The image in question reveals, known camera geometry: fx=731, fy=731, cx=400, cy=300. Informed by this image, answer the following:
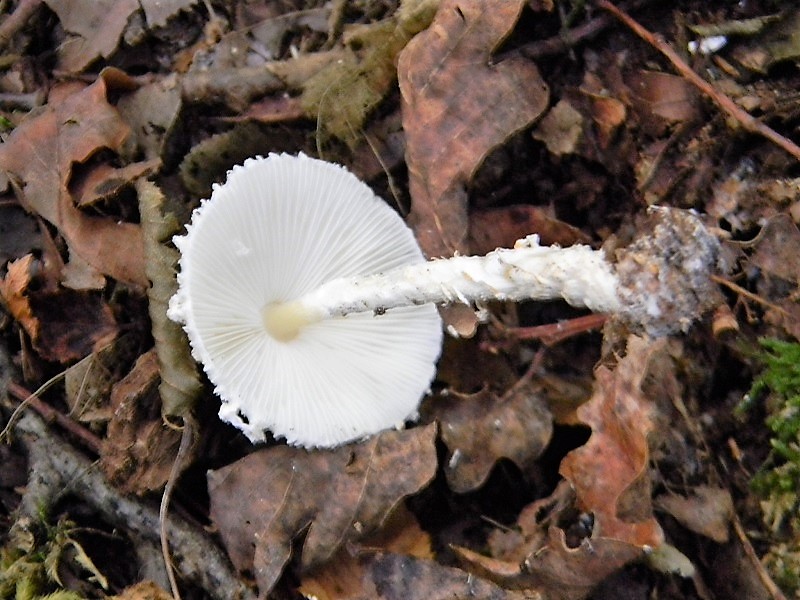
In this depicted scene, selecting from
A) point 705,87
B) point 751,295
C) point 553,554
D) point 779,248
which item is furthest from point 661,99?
point 553,554

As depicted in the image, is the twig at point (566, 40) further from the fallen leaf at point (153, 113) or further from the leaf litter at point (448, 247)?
the fallen leaf at point (153, 113)

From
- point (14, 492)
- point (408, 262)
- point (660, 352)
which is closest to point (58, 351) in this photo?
point (14, 492)

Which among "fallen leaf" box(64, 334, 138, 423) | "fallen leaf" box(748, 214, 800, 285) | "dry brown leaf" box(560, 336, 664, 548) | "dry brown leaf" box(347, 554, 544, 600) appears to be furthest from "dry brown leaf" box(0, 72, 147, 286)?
"fallen leaf" box(748, 214, 800, 285)

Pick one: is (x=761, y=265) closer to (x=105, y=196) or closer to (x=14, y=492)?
(x=105, y=196)

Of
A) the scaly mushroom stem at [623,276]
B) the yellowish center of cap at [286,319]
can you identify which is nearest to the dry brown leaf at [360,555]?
the yellowish center of cap at [286,319]

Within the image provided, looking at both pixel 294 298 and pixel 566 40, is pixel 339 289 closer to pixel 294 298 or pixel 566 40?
pixel 294 298

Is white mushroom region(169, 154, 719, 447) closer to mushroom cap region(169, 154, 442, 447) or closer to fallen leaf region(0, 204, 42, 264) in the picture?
mushroom cap region(169, 154, 442, 447)
